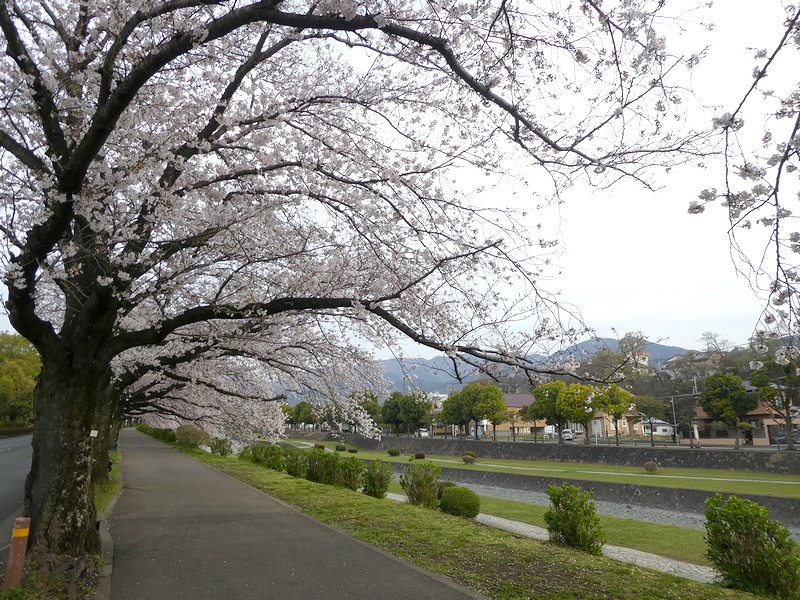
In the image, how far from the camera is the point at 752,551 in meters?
7.15

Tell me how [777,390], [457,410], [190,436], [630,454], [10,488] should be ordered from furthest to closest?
1. [457,410]
2. [190,436]
3. [630,454]
4. [777,390]
5. [10,488]

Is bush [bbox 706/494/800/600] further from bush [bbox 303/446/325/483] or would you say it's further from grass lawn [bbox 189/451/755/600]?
bush [bbox 303/446/325/483]

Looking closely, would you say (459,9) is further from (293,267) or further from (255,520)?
(255,520)

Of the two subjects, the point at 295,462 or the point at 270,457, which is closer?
the point at 295,462

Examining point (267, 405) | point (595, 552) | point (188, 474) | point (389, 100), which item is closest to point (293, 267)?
point (389, 100)

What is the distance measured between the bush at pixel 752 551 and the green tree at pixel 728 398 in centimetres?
2857

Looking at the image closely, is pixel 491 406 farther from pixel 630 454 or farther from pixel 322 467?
pixel 322 467

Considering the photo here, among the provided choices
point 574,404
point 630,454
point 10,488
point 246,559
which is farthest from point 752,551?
point 574,404

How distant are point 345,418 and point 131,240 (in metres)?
7.95

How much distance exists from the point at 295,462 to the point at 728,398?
26.7 metres

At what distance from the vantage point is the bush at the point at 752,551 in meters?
6.79

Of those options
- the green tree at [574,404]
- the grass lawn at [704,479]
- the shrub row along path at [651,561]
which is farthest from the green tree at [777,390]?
the shrub row along path at [651,561]

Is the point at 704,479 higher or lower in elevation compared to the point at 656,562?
higher

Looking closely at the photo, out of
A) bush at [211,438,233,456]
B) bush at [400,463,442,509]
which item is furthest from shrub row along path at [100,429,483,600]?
bush at [211,438,233,456]
